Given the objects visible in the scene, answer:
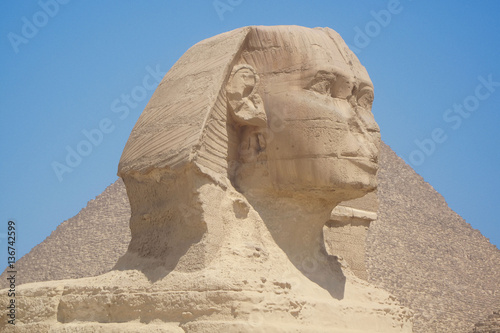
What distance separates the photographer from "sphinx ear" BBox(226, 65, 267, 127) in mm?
7259

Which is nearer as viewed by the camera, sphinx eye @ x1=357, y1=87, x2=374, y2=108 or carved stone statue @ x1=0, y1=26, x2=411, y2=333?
carved stone statue @ x1=0, y1=26, x2=411, y2=333

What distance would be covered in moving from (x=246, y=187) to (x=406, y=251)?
272 feet

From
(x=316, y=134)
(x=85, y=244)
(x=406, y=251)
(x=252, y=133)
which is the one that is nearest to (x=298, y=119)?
(x=316, y=134)

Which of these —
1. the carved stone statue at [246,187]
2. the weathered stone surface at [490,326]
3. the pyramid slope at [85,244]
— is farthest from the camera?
the pyramid slope at [85,244]

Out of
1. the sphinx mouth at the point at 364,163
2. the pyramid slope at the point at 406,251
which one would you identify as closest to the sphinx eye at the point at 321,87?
the sphinx mouth at the point at 364,163

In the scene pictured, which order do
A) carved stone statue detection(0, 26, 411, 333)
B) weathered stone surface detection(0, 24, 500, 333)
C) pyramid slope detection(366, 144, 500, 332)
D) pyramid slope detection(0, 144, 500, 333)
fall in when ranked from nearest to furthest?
1. carved stone statue detection(0, 26, 411, 333)
2. pyramid slope detection(366, 144, 500, 332)
3. weathered stone surface detection(0, 24, 500, 333)
4. pyramid slope detection(0, 144, 500, 333)

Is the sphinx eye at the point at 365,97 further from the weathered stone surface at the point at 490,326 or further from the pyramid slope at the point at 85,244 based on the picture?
the pyramid slope at the point at 85,244

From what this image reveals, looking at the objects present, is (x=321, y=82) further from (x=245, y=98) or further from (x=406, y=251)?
(x=406, y=251)

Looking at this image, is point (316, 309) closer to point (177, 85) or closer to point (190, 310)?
point (190, 310)

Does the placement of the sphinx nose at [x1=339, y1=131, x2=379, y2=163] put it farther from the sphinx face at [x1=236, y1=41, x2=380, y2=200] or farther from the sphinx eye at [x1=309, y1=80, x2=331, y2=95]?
the sphinx eye at [x1=309, y1=80, x2=331, y2=95]

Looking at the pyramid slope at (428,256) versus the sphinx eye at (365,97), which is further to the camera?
the pyramid slope at (428,256)

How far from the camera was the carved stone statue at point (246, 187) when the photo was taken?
6.73 metres

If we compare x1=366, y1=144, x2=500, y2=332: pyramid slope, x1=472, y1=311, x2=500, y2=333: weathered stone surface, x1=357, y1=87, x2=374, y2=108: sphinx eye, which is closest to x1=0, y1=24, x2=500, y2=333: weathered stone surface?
x1=366, y1=144, x2=500, y2=332: pyramid slope

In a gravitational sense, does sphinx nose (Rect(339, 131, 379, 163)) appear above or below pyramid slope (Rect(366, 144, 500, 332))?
below
